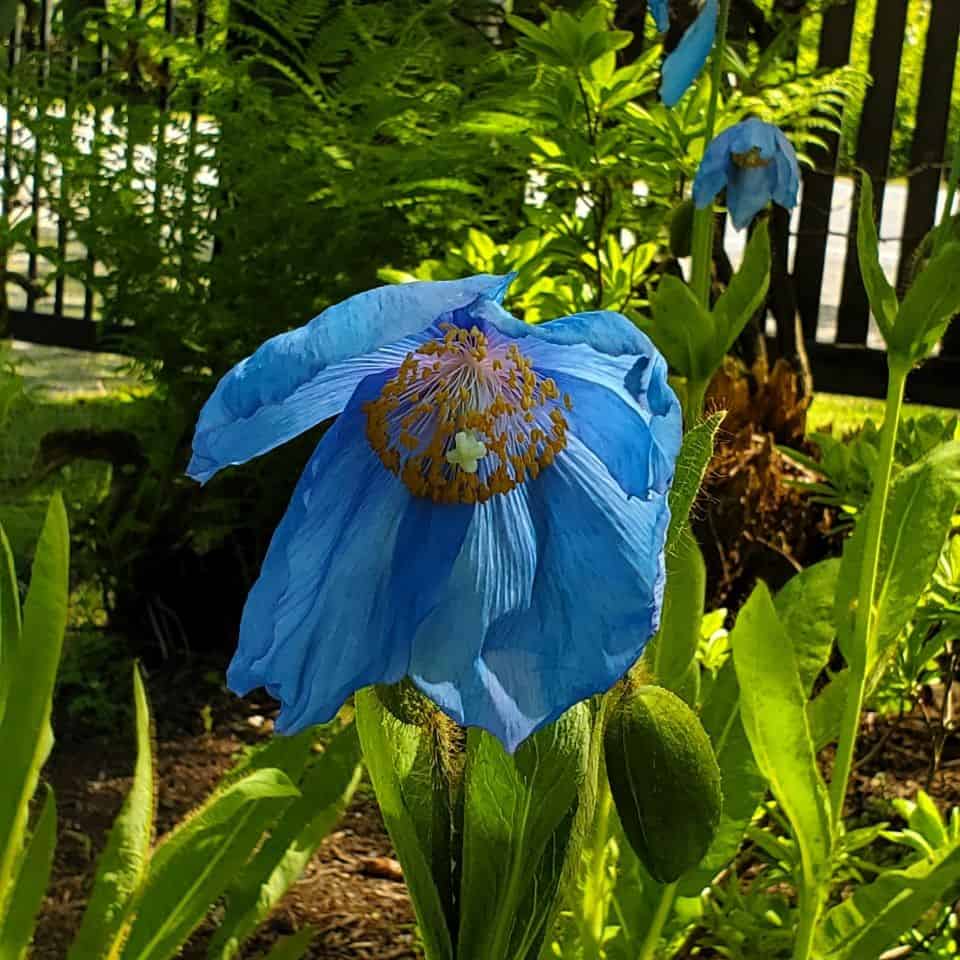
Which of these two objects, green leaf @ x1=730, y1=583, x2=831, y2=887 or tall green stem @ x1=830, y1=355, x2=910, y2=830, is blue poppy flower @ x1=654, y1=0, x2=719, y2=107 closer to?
tall green stem @ x1=830, y1=355, x2=910, y2=830

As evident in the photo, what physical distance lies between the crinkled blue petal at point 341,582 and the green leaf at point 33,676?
0.53 metres

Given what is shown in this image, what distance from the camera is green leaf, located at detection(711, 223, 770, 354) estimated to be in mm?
1351

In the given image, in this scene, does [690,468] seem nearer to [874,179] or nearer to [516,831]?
[516,831]

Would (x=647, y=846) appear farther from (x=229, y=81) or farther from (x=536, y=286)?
(x=229, y=81)

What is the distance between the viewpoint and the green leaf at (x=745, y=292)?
135 cm

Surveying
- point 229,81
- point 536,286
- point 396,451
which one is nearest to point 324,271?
point 229,81

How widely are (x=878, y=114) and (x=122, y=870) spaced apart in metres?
3.59

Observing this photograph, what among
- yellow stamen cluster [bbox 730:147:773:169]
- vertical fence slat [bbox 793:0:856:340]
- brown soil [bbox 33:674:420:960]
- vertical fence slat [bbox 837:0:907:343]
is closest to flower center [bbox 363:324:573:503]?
yellow stamen cluster [bbox 730:147:773:169]

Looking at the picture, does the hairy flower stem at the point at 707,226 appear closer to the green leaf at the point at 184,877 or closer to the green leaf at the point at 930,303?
the green leaf at the point at 930,303

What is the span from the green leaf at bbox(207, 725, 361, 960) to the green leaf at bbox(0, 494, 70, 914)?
0.95 ft

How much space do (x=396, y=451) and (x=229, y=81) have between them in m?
2.35

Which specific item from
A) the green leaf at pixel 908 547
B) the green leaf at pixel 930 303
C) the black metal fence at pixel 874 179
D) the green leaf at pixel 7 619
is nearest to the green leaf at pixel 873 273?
the green leaf at pixel 930 303

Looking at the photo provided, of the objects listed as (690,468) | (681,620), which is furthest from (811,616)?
(690,468)

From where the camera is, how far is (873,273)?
3.75ft
